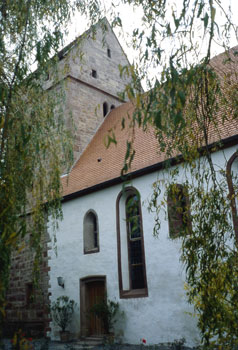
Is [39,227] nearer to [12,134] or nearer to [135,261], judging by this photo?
[12,134]

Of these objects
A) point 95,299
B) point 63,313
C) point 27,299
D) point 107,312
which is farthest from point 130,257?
point 27,299

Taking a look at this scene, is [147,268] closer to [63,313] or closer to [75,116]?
[63,313]

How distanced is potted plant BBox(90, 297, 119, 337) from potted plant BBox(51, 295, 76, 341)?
1225mm

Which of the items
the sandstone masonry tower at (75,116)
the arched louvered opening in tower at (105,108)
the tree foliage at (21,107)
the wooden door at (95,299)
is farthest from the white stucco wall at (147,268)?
the arched louvered opening in tower at (105,108)

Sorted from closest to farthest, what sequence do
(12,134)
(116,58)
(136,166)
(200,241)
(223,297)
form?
(223,297)
(200,241)
(12,134)
(136,166)
(116,58)

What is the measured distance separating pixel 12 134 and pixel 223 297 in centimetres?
271

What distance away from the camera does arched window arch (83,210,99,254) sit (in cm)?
1074

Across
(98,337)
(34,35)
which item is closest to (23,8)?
(34,35)

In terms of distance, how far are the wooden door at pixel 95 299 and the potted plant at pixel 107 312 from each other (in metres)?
0.47

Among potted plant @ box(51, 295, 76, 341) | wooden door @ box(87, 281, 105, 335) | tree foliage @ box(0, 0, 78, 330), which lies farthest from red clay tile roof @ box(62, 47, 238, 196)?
tree foliage @ box(0, 0, 78, 330)

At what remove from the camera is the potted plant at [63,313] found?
1030 cm

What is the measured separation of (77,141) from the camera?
537 inches

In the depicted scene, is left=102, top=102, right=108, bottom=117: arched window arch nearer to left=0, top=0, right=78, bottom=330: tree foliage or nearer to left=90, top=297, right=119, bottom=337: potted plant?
left=90, top=297, right=119, bottom=337: potted plant

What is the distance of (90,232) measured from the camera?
10938mm
